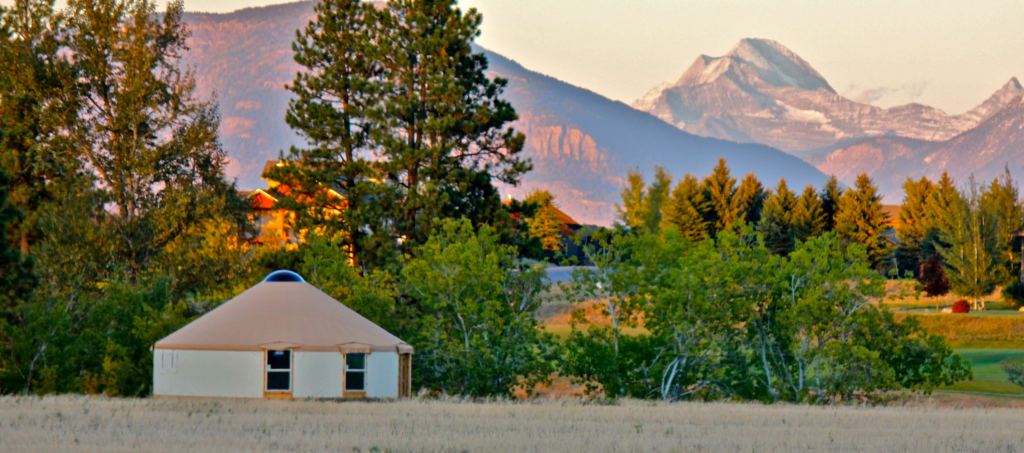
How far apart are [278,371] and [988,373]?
19.8 m

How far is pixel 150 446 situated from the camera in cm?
1265

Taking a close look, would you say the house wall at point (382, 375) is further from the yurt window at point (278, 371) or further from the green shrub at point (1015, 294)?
the green shrub at point (1015, 294)

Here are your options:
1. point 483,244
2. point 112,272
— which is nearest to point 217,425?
point 483,244

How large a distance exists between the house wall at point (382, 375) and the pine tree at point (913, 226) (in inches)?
1842

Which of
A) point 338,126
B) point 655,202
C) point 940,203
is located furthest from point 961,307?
point 655,202

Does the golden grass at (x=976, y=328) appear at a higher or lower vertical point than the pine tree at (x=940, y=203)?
lower

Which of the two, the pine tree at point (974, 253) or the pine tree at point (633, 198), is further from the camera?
the pine tree at point (633, 198)

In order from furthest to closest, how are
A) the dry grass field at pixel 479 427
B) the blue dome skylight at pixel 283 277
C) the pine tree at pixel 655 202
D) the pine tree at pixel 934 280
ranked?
1. the pine tree at pixel 655 202
2. the pine tree at pixel 934 280
3. the blue dome skylight at pixel 283 277
4. the dry grass field at pixel 479 427

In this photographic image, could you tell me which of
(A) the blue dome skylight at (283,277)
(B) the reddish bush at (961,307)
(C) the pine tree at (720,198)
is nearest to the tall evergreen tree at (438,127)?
(A) the blue dome skylight at (283,277)

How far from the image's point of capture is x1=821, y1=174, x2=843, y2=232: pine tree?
60.8 meters

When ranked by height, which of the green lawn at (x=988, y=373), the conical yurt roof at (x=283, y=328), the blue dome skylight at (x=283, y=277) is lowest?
the green lawn at (x=988, y=373)

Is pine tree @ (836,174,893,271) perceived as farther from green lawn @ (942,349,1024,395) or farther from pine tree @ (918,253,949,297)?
green lawn @ (942,349,1024,395)

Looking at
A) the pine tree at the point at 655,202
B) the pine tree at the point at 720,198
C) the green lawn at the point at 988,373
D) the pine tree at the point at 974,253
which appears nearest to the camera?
the green lawn at the point at 988,373

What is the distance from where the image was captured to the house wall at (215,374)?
20156 mm
